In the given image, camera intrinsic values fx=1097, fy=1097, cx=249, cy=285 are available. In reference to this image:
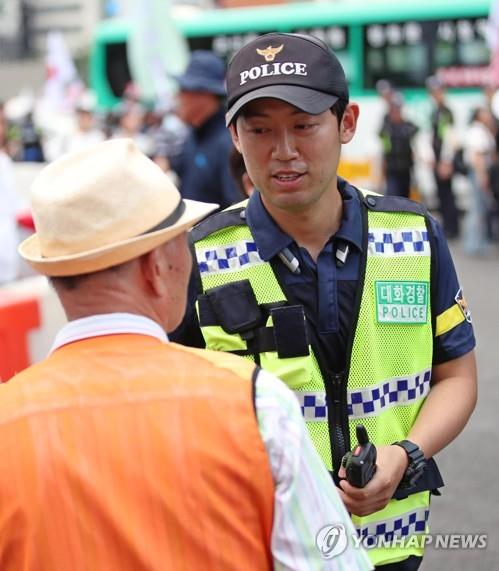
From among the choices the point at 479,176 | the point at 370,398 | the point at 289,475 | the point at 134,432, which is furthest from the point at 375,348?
the point at 479,176

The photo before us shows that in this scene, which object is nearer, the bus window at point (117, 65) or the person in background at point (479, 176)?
the person in background at point (479, 176)

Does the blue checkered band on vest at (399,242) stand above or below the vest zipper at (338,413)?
above

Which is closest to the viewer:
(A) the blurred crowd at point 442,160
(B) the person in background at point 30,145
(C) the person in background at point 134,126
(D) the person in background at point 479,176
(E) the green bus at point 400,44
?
(D) the person in background at point 479,176

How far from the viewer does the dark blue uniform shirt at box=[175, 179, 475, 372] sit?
2.47 m

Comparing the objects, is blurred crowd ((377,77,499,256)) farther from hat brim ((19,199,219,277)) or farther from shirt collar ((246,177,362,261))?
hat brim ((19,199,219,277))

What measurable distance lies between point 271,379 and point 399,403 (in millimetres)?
823

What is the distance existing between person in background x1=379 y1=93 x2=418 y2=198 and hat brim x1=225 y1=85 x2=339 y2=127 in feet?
40.1

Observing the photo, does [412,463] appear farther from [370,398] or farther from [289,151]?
[289,151]

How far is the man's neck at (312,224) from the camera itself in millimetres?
2561

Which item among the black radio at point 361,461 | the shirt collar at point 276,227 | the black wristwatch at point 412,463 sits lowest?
the black wristwatch at point 412,463

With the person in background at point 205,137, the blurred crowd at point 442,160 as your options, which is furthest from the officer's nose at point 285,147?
the blurred crowd at point 442,160

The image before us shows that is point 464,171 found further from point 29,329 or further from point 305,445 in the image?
point 305,445

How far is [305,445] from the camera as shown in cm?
173

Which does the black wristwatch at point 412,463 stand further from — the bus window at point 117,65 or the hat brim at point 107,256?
the bus window at point 117,65
